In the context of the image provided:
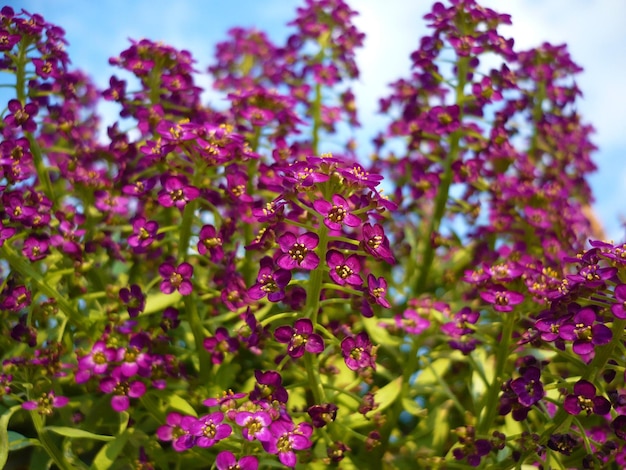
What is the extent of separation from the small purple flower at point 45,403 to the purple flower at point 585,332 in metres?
1.40

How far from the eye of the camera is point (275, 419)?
1741 mm

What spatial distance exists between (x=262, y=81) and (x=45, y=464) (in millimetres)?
2469

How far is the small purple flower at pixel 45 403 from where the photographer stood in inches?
78.5

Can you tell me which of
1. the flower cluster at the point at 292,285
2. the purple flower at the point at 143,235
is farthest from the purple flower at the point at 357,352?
the purple flower at the point at 143,235

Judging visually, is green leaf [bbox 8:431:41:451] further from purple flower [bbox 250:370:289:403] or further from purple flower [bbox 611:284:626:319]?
purple flower [bbox 611:284:626:319]

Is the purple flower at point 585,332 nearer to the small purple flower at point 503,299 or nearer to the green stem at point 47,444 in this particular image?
the small purple flower at point 503,299

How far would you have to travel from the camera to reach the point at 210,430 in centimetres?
174

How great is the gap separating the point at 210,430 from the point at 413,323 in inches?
40.4

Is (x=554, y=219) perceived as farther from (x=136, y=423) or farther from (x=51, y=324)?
(x=51, y=324)

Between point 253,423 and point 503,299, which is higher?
point 503,299

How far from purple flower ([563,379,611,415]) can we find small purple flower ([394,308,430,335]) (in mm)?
797

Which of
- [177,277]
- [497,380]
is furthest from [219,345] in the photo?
[497,380]

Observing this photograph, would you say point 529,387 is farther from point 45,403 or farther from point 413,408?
point 45,403

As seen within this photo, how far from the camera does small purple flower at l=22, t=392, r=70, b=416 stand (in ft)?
6.55
